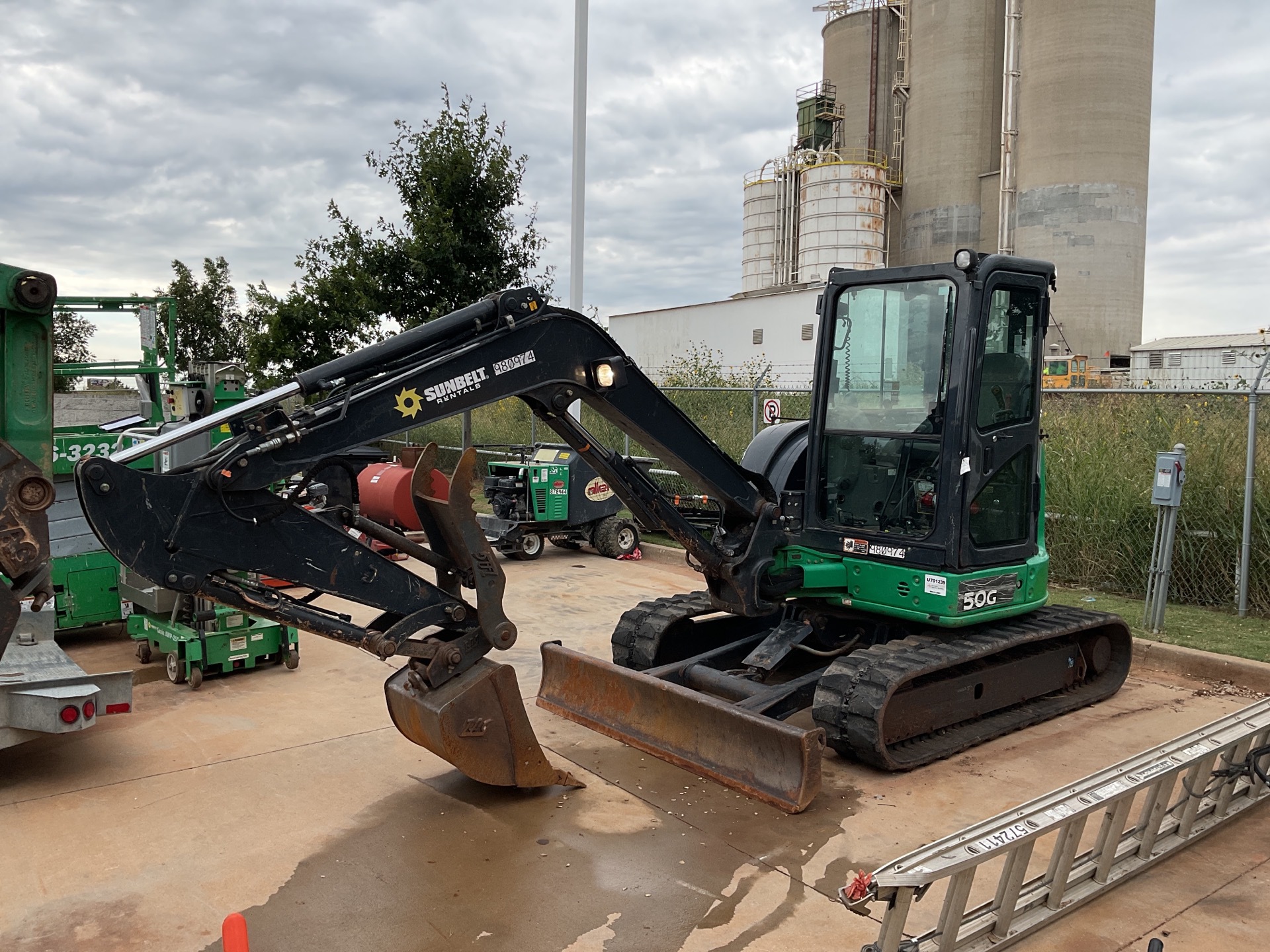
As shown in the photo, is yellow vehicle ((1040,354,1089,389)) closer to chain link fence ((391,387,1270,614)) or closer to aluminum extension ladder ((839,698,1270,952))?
chain link fence ((391,387,1270,614))

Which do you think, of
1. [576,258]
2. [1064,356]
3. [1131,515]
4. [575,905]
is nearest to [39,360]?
[575,905]

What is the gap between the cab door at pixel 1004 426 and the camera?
6234 millimetres

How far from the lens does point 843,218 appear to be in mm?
37938

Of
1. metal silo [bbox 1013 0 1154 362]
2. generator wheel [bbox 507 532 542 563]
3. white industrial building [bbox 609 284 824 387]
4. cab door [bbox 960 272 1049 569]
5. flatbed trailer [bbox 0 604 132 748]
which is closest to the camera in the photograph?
flatbed trailer [bbox 0 604 132 748]

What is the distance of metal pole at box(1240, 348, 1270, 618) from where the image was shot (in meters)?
8.82

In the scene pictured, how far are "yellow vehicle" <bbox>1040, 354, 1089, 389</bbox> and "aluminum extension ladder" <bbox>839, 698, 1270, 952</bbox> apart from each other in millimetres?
22151

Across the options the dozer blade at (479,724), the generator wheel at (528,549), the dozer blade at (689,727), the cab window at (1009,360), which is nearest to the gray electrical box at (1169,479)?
the cab window at (1009,360)

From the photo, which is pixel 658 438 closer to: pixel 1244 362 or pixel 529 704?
pixel 529 704

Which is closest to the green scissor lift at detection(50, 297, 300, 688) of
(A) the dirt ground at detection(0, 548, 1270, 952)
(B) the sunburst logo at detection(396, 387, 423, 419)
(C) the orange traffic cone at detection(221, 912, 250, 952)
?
(A) the dirt ground at detection(0, 548, 1270, 952)

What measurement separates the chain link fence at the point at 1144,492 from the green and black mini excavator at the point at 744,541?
2.81 m

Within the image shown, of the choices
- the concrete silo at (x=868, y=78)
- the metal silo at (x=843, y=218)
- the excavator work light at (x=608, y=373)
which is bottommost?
the excavator work light at (x=608, y=373)

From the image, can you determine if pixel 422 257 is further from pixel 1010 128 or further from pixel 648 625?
pixel 1010 128

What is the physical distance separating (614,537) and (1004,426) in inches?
285

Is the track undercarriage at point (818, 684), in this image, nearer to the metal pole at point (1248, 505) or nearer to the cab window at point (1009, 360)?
the cab window at point (1009, 360)
